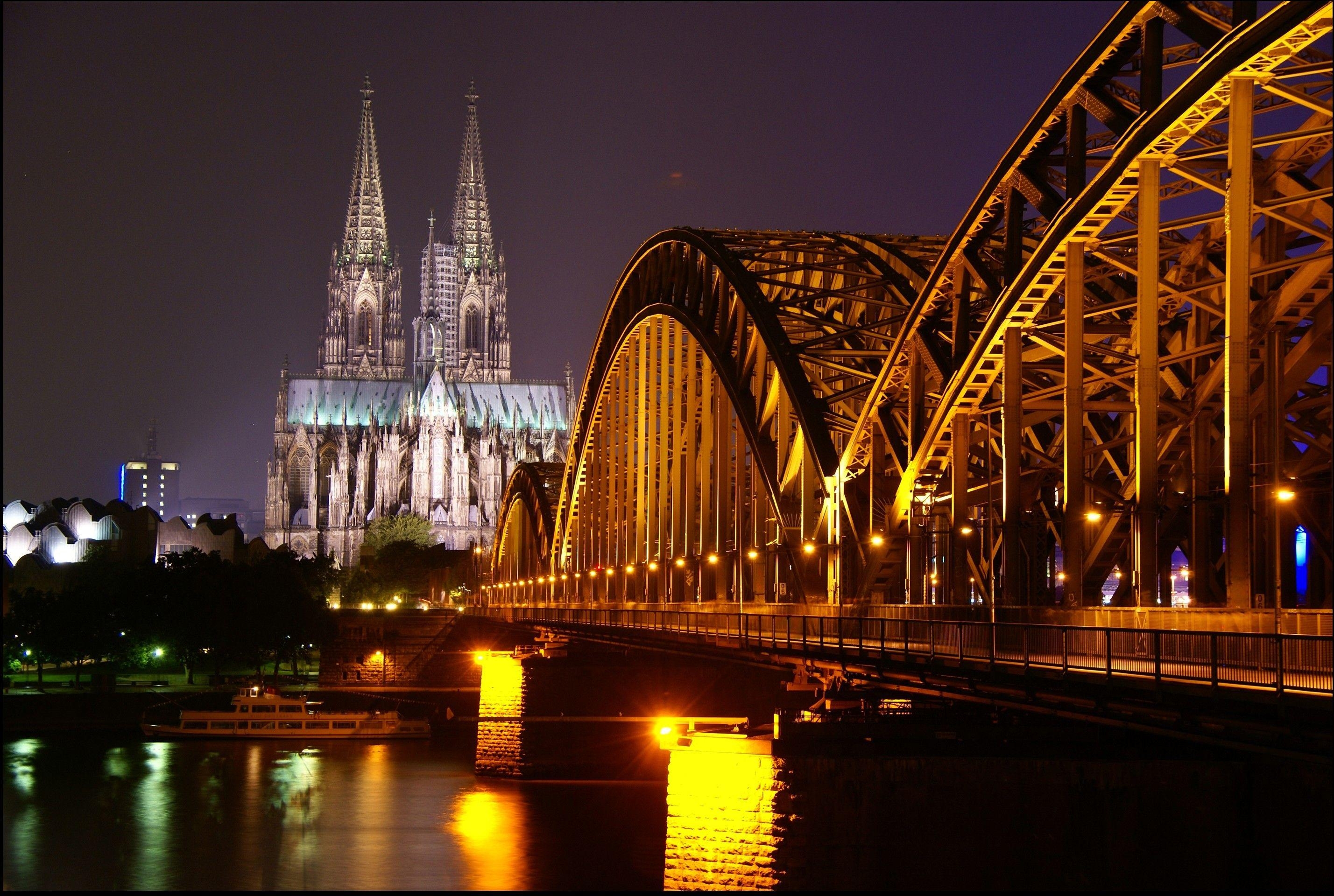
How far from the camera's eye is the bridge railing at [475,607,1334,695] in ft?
61.5

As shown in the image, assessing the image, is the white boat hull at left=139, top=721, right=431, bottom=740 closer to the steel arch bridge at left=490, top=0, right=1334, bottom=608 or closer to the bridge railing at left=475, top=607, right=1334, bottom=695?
the steel arch bridge at left=490, top=0, right=1334, bottom=608

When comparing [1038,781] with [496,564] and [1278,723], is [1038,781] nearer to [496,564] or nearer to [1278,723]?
[1278,723]

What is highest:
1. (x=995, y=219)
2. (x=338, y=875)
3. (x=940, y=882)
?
(x=995, y=219)

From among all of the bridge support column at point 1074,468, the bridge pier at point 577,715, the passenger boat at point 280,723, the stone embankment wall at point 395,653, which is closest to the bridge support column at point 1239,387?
the bridge support column at point 1074,468

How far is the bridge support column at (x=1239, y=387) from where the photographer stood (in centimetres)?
2280

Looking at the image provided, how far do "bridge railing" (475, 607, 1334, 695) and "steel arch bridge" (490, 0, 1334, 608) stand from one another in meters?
1.55

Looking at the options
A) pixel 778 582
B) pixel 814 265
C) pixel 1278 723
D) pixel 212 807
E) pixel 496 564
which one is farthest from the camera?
pixel 496 564

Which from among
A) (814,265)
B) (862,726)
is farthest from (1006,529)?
(814,265)

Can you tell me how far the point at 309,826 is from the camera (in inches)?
2207

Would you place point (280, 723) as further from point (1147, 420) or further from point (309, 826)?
point (1147, 420)

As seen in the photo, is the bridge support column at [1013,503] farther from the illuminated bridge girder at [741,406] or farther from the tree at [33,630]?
the tree at [33,630]

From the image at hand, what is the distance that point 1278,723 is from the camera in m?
18.1

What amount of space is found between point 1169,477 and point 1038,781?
11.2 metres

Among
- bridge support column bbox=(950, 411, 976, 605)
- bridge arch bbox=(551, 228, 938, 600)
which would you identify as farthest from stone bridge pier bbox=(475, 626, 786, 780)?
bridge support column bbox=(950, 411, 976, 605)
